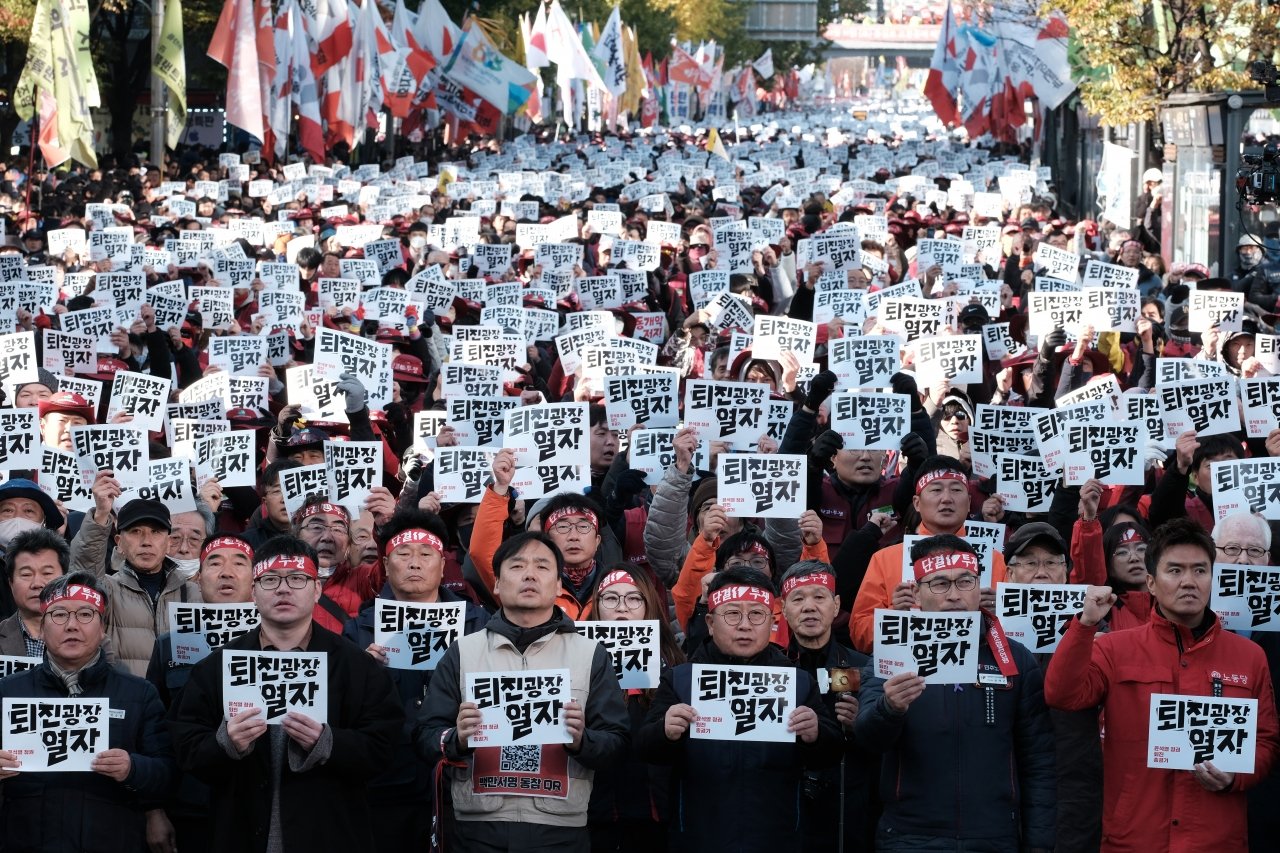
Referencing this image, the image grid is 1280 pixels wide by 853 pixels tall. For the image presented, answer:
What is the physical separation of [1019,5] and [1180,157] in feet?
61.9

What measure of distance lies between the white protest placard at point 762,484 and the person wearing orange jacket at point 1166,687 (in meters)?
2.42

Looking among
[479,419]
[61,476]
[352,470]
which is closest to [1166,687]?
[352,470]

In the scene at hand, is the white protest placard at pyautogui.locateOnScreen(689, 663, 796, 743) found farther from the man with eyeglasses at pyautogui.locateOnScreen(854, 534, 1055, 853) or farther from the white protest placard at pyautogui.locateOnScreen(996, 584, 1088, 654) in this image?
the white protest placard at pyautogui.locateOnScreen(996, 584, 1088, 654)

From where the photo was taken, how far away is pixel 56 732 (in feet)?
21.4

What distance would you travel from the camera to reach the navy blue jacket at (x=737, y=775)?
21.7 feet

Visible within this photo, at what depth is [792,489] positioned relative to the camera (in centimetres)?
902

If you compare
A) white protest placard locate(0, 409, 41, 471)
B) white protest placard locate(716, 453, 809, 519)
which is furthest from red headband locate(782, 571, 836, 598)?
white protest placard locate(0, 409, 41, 471)

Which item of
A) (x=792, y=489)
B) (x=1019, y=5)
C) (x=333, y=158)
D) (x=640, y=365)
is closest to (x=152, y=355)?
(x=640, y=365)

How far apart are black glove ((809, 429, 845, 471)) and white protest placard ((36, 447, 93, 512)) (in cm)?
340

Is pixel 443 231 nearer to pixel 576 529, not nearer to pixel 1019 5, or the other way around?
pixel 576 529

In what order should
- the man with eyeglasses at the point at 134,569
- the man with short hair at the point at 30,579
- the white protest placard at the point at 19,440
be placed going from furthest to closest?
the white protest placard at the point at 19,440 → the man with eyeglasses at the point at 134,569 → the man with short hair at the point at 30,579

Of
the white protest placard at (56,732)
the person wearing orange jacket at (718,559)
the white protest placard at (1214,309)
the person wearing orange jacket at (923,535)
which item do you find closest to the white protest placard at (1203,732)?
the person wearing orange jacket at (923,535)

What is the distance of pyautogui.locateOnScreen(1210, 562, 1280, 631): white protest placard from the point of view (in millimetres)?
7250

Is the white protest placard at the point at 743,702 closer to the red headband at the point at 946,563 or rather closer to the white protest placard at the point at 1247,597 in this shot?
the red headband at the point at 946,563
